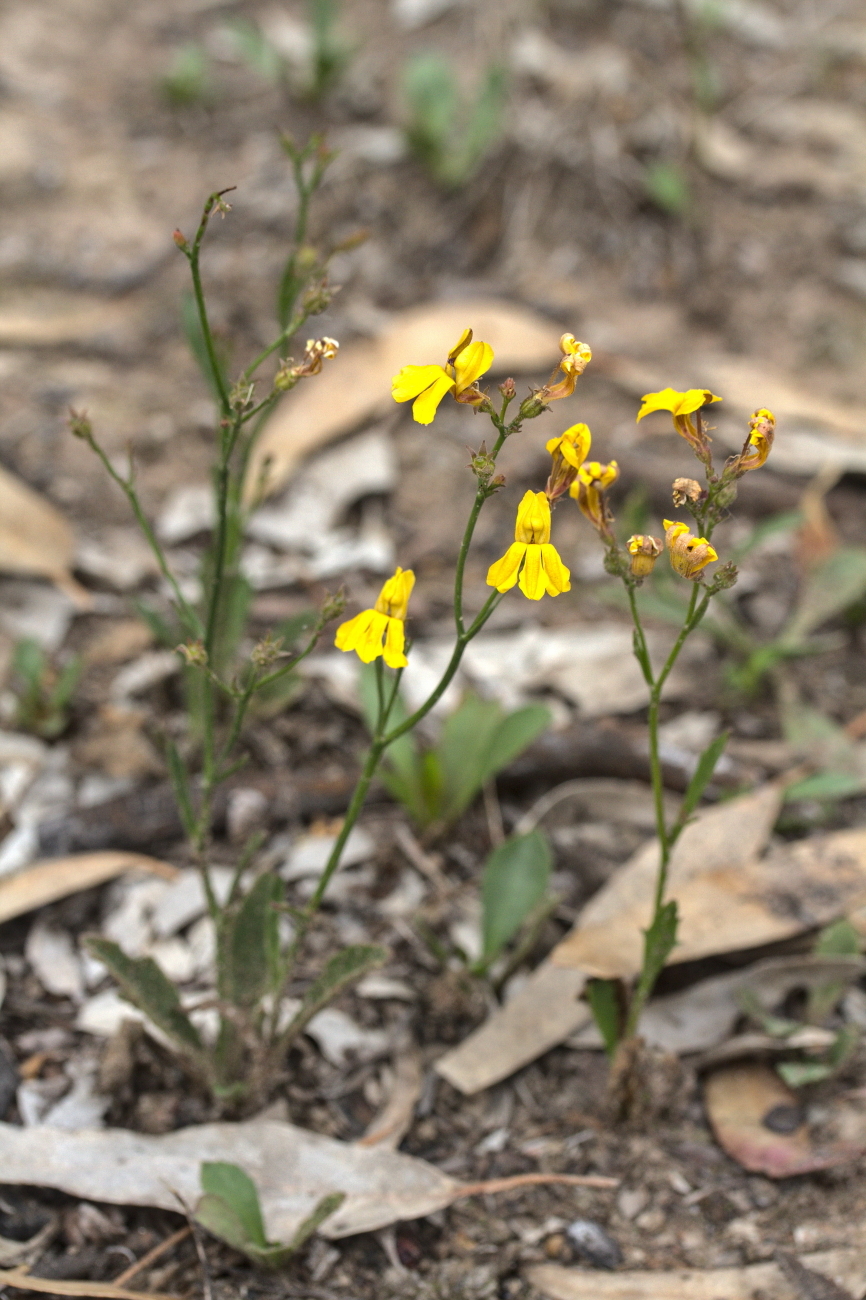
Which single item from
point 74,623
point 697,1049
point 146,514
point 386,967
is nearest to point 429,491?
point 146,514

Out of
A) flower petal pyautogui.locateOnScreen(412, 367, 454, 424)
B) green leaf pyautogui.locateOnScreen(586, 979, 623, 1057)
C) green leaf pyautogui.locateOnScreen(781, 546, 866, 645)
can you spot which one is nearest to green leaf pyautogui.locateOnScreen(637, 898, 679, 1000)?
green leaf pyautogui.locateOnScreen(586, 979, 623, 1057)

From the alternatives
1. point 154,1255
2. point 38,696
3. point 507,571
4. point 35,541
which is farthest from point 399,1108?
point 35,541

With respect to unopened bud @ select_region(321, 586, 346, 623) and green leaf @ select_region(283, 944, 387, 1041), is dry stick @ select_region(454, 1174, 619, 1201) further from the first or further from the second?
unopened bud @ select_region(321, 586, 346, 623)

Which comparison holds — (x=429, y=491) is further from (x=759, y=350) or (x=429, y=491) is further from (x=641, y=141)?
(x=641, y=141)

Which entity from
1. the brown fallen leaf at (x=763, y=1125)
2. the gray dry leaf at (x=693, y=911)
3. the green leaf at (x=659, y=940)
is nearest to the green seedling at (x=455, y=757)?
the gray dry leaf at (x=693, y=911)

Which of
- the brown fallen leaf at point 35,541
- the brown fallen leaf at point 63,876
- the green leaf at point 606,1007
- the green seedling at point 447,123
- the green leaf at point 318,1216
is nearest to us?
the green leaf at point 318,1216

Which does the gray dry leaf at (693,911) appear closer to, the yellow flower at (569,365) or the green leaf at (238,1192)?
the green leaf at (238,1192)
